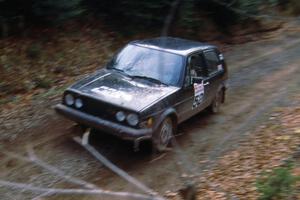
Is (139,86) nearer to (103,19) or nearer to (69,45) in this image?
(69,45)

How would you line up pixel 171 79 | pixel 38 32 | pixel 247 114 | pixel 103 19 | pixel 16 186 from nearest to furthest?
pixel 16 186 → pixel 171 79 → pixel 247 114 → pixel 38 32 → pixel 103 19

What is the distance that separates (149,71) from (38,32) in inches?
200

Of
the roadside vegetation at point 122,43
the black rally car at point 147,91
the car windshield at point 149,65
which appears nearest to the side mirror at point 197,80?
the black rally car at point 147,91

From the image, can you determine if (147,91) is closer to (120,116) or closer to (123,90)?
(123,90)

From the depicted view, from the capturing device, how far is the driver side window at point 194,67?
340 inches

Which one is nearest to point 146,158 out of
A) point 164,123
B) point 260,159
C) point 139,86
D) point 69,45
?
point 164,123

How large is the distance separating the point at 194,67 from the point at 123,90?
171 cm

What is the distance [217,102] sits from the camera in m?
10.3

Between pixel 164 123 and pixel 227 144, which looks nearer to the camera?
pixel 164 123

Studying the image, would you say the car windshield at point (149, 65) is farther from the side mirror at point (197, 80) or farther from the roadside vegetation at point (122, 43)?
the roadside vegetation at point (122, 43)

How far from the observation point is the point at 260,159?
24.9 ft

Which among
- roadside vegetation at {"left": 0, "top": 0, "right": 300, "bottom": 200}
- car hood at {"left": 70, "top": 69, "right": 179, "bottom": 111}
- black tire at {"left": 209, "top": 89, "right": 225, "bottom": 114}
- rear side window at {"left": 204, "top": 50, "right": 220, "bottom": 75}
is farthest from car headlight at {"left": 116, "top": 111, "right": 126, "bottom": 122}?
black tire at {"left": 209, "top": 89, "right": 225, "bottom": 114}

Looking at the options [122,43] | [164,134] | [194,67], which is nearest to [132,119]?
[164,134]

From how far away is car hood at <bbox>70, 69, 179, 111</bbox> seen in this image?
7.49m
